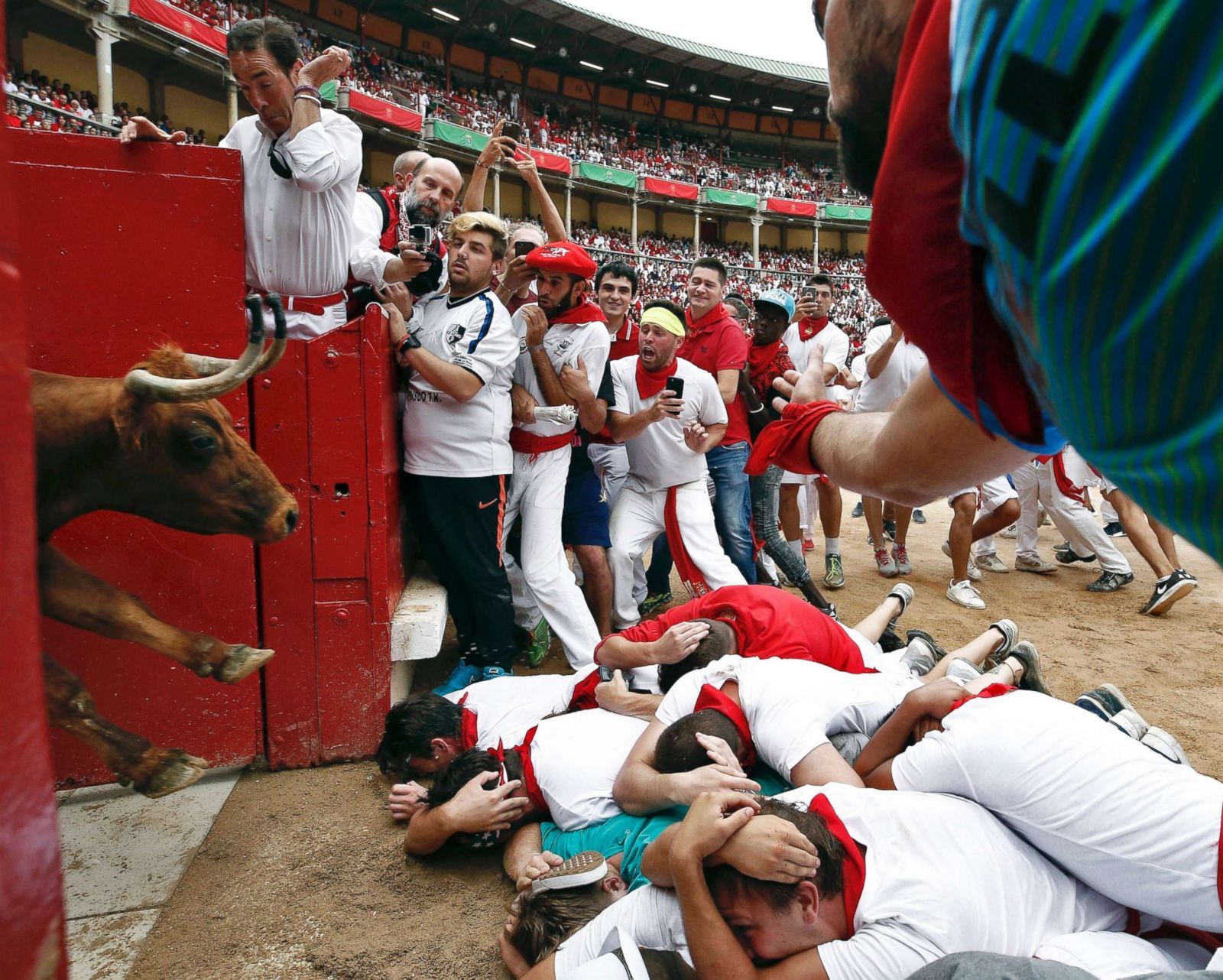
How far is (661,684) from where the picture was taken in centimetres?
321

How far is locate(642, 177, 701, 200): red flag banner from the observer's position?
1457 inches

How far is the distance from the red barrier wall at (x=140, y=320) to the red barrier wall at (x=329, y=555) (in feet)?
0.50

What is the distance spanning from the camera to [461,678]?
389cm

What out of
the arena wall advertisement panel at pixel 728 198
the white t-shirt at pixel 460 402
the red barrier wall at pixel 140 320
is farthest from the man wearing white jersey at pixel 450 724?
the arena wall advertisement panel at pixel 728 198

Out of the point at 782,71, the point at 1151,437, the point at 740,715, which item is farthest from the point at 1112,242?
the point at 782,71

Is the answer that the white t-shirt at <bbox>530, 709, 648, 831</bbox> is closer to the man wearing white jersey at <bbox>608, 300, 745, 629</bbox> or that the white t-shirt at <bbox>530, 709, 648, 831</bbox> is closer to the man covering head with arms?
the man wearing white jersey at <bbox>608, 300, 745, 629</bbox>

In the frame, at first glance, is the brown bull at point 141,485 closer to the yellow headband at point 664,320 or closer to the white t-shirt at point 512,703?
the white t-shirt at point 512,703

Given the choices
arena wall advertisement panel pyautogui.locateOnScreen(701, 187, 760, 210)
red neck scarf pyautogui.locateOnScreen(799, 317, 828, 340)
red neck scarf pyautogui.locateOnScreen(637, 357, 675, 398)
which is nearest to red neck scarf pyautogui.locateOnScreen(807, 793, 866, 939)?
red neck scarf pyautogui.locateOnScreen(637, 357, 675, 398)

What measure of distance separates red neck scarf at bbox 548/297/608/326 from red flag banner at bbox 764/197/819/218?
3960 cm

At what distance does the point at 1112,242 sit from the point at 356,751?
332 cm

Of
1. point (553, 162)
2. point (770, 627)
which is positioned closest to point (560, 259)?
point (770, 627)

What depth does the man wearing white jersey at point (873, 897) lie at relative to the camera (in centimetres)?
169

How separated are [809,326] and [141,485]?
5823 mm

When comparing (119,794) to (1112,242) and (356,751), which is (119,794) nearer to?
(356,751)
